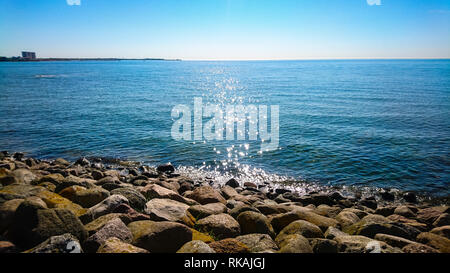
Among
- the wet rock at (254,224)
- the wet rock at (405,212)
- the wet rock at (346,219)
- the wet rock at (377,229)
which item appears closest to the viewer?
the wet rock at (254,224)

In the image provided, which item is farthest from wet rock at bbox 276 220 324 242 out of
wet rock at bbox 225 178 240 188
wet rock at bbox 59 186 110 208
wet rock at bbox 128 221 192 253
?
wet rock at bbox 225 178 240 188

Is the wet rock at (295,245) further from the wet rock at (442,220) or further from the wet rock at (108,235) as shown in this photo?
the wet rock at (442,220)

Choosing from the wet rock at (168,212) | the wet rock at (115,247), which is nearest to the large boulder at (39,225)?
the wet rock at (115,247)

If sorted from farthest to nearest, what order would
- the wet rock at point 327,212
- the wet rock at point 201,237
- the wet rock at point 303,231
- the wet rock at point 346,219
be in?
the wet rock at point 327,212 < the wet rock at point 346,219 < the wet rock at point 303,231 < the wet rock at point 201,237

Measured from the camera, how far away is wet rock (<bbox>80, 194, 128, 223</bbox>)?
8.01 metres

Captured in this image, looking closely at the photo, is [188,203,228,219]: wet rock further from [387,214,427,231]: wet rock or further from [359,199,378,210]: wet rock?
[359,199,378,210]: wet rock

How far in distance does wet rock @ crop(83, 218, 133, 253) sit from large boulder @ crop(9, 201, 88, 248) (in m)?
0.31

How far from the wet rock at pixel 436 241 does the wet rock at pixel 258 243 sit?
466 centimetres

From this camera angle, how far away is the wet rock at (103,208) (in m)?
8.01

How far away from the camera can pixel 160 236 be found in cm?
702

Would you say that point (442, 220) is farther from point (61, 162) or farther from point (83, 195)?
point (61, 162)

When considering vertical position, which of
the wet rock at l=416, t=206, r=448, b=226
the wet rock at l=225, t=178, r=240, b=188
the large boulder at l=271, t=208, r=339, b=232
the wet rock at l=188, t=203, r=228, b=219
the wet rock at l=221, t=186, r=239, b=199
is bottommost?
the wet rock at l=225, t=178, r=240, b=188

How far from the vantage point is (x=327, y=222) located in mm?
9477
